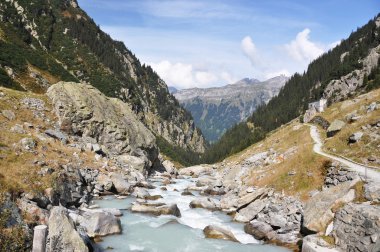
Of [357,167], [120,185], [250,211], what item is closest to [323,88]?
[357,167]

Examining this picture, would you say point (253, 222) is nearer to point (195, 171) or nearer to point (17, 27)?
point (195, 171)

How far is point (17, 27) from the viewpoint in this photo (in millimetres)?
131875

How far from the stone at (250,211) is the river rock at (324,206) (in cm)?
731

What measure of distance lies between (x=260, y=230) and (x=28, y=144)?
2889cm

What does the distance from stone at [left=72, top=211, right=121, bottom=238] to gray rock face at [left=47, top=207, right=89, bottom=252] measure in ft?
17.3

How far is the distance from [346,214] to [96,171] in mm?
34448

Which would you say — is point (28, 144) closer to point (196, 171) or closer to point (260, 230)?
point (260, 230)

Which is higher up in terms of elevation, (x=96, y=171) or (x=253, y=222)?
(x=96, y=171)

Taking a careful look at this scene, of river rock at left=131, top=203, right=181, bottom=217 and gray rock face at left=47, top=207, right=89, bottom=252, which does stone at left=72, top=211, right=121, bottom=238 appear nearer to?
gray rock face at left=47, top=207, right=89, bottom=252

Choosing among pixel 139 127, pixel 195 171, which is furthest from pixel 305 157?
pixel 195 171

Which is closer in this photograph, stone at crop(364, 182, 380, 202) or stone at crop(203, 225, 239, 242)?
stone at crop(364, 182, 380, 202)

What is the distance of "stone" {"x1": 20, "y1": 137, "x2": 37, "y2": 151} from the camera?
3812 centimetres

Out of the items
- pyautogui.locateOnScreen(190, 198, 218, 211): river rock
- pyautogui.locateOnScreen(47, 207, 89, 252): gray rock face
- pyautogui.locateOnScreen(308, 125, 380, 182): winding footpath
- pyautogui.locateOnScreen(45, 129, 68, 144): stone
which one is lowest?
pyautogui.locateOnScreen(190, 198, 218, 211): river rock

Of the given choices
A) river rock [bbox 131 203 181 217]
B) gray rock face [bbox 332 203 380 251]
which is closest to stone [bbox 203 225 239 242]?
river rock [bbox 131 203 181 217]
